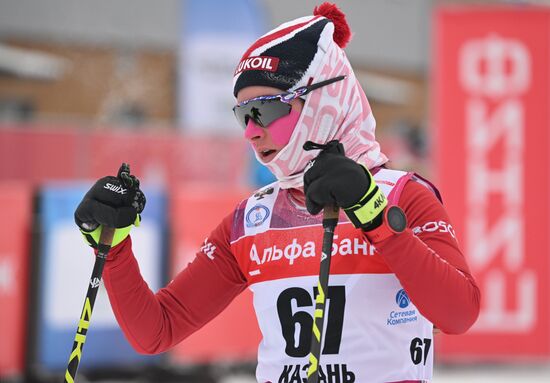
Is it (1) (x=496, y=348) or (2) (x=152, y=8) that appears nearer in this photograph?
(1) (x=496, y=348)

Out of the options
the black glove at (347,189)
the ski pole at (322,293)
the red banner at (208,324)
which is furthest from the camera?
the red banner at (208,324)

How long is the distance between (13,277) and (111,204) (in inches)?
213

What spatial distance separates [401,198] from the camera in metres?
2.65

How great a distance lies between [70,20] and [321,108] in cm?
1881

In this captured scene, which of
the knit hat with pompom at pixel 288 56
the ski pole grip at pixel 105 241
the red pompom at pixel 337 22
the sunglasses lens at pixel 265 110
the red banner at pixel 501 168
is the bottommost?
the ski pole grip at pixel 105 241

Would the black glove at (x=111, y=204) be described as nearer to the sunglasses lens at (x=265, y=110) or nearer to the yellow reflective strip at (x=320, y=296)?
the sunglasses lens at (x=265, y=110)

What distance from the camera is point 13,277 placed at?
7.89 m

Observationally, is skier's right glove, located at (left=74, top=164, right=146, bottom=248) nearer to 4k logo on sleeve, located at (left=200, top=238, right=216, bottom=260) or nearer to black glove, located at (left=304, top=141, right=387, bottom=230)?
4k logo on sleeve, located at (left=200, top=238, right=216, bottom=260)

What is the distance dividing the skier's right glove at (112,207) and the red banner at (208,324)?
5.50m

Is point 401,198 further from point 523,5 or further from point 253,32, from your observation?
point 253,32

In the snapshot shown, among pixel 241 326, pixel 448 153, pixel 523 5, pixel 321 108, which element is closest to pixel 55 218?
pixel 241 326

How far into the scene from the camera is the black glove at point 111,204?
2732mm

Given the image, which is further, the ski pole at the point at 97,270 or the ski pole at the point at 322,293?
the ski pole at the point at 97,270

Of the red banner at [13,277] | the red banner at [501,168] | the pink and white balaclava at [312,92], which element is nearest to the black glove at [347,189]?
the pink and white balaclava at [312,92]
